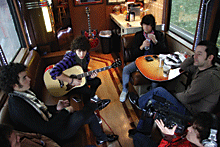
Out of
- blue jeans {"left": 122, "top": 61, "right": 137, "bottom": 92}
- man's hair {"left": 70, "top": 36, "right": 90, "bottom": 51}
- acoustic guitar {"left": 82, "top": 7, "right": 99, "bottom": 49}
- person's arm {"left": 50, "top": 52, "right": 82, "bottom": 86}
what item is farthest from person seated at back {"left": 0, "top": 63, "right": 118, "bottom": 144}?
acoustic guitar {"left": 82, "top": 7, "right": 99, "bottom": 49}

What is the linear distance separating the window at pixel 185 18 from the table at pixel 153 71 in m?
0.86

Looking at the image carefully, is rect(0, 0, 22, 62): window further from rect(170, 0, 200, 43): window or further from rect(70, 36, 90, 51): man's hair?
rect(170, 0, 200, 43): window

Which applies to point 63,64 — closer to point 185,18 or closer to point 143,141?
point 143,141

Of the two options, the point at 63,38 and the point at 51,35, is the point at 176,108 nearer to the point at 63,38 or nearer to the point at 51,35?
the point at 51,35

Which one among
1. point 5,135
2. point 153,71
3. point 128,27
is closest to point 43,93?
point 5,135

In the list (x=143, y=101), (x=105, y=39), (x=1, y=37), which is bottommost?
(x=143, y=101)

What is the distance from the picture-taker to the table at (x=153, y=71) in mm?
2068

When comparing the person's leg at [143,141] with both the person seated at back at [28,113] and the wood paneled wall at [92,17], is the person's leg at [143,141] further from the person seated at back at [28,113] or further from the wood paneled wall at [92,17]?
the wood paneled wall at [92,17]

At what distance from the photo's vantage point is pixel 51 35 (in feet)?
10.3

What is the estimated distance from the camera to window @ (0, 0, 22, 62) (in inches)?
96.2

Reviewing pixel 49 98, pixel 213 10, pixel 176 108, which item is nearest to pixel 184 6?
pixel 213 10

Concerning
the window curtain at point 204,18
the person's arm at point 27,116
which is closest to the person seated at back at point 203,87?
the window curtain at point 204,18

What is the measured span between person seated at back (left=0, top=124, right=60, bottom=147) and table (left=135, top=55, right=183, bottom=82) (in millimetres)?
1346

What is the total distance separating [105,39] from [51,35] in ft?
5.06
